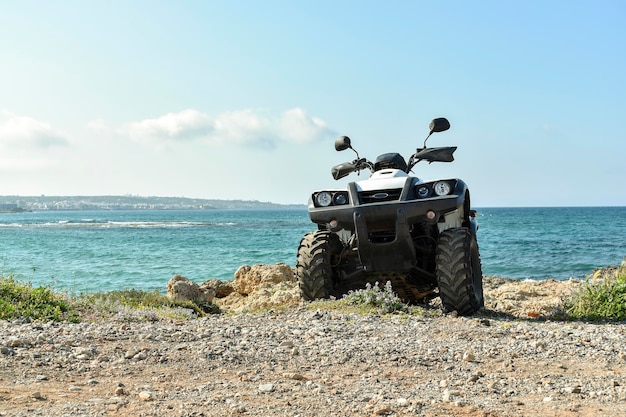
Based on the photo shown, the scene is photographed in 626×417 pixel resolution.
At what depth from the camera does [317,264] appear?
8812 mm

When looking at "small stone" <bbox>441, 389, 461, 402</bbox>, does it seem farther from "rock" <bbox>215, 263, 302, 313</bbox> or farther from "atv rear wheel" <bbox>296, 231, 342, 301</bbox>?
"rock" <bbox>215, 263, 302, 313</bbox>

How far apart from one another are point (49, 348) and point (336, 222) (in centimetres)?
380

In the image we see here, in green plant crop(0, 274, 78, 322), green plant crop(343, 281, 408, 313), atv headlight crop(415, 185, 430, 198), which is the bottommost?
green plant crop(0, 274, 78, 322)

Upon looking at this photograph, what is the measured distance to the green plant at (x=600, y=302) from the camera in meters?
8.85

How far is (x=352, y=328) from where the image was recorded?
7090mm

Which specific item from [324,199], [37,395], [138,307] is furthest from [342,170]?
[37,395]

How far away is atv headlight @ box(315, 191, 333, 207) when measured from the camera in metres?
8.70

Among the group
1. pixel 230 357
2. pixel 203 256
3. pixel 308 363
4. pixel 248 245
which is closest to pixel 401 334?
pixel 308 363

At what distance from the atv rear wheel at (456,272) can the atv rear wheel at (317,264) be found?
1.50 m

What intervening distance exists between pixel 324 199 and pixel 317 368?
137 inches

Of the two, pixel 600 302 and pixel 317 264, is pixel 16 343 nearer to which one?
pixel 317 264

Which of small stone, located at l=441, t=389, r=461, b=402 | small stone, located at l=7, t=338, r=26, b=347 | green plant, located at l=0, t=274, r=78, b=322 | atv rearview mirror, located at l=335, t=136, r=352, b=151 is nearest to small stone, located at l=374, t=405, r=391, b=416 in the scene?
small stone, located at l=441, t=389, r=461, b=402

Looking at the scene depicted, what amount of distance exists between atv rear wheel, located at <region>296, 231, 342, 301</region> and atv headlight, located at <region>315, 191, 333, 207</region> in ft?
1.54

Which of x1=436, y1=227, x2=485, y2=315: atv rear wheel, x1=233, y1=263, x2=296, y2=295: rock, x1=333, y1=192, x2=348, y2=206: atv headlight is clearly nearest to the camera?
x1=436, y1=227, x2=485, y2=315: atv rear wheel
